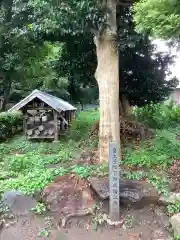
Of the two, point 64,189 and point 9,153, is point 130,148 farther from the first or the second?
point 9,153

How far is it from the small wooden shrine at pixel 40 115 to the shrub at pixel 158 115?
11.1ft

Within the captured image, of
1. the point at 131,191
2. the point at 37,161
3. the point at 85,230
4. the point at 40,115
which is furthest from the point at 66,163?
the point at 40,115

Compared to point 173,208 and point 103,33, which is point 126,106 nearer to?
point 103,33

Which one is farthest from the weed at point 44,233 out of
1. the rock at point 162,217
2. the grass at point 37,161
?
the rock at point 162,217

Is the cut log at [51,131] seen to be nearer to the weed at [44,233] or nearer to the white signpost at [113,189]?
the white signpost at [113,189]

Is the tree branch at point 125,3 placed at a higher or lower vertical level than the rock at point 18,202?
higher

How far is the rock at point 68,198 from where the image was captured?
548cm

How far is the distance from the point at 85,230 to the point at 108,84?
142 inches

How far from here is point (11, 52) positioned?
11.2m

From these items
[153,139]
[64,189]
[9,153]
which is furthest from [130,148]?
[9,153]

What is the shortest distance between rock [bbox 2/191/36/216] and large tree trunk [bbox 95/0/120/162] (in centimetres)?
233

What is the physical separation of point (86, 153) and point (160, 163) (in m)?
2.18

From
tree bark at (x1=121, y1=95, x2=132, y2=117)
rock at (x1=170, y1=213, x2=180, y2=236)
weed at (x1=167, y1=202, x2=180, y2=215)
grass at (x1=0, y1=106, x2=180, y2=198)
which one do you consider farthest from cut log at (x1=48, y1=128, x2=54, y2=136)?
rock at (x1=170, y1=213, x2=180, y2=236)

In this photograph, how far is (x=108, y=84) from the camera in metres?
7.19
